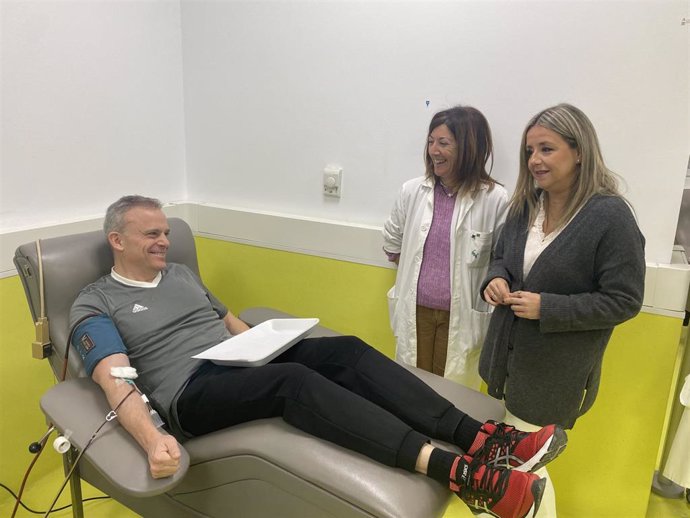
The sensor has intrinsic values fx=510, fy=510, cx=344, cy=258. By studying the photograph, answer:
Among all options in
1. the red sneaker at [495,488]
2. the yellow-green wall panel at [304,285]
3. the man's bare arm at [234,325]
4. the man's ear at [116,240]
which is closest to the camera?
the red sneaker at [495,488]

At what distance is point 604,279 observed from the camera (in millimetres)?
1260

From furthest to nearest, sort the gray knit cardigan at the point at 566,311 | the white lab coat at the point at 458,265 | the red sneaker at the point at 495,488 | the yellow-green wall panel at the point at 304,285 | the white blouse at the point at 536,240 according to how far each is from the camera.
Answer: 1. the yellow-green wall panel at the point at 304,285
2. the white lab coat at the point at 458,265
3. the white blouse at the point at 536,240
4. the gray knit cardigan at the point at 566,311
5. the red sneaker at the point at 495,488

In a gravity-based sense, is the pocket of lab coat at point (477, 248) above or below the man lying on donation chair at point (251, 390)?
above


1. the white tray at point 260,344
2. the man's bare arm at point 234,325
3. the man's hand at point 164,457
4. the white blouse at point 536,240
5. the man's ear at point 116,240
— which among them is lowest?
the man's hand at point 164,457

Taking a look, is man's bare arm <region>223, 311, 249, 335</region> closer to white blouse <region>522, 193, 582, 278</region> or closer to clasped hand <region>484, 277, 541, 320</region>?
clasped hand <region>484, 277, 541, 320</region>

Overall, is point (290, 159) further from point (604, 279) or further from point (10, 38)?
point (604, 279)

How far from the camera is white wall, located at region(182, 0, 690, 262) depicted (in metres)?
1.58

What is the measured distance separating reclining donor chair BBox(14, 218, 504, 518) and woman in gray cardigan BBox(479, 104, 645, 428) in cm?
17

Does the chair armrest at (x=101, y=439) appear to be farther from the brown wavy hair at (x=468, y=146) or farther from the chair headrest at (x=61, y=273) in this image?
the brown wavy hair at (x=468, y=146)

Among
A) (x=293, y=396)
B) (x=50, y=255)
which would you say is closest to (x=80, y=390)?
(x=50, y=255)

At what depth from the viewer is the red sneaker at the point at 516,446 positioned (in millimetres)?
1146

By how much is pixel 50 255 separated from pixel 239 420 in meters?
0.74

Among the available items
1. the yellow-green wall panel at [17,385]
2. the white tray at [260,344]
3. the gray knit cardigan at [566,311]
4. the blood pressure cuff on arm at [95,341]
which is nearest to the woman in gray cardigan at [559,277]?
the gray knit cardigan at [566,311]

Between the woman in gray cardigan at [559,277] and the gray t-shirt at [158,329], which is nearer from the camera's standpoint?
the woman in gray cardigan at [559,277]
